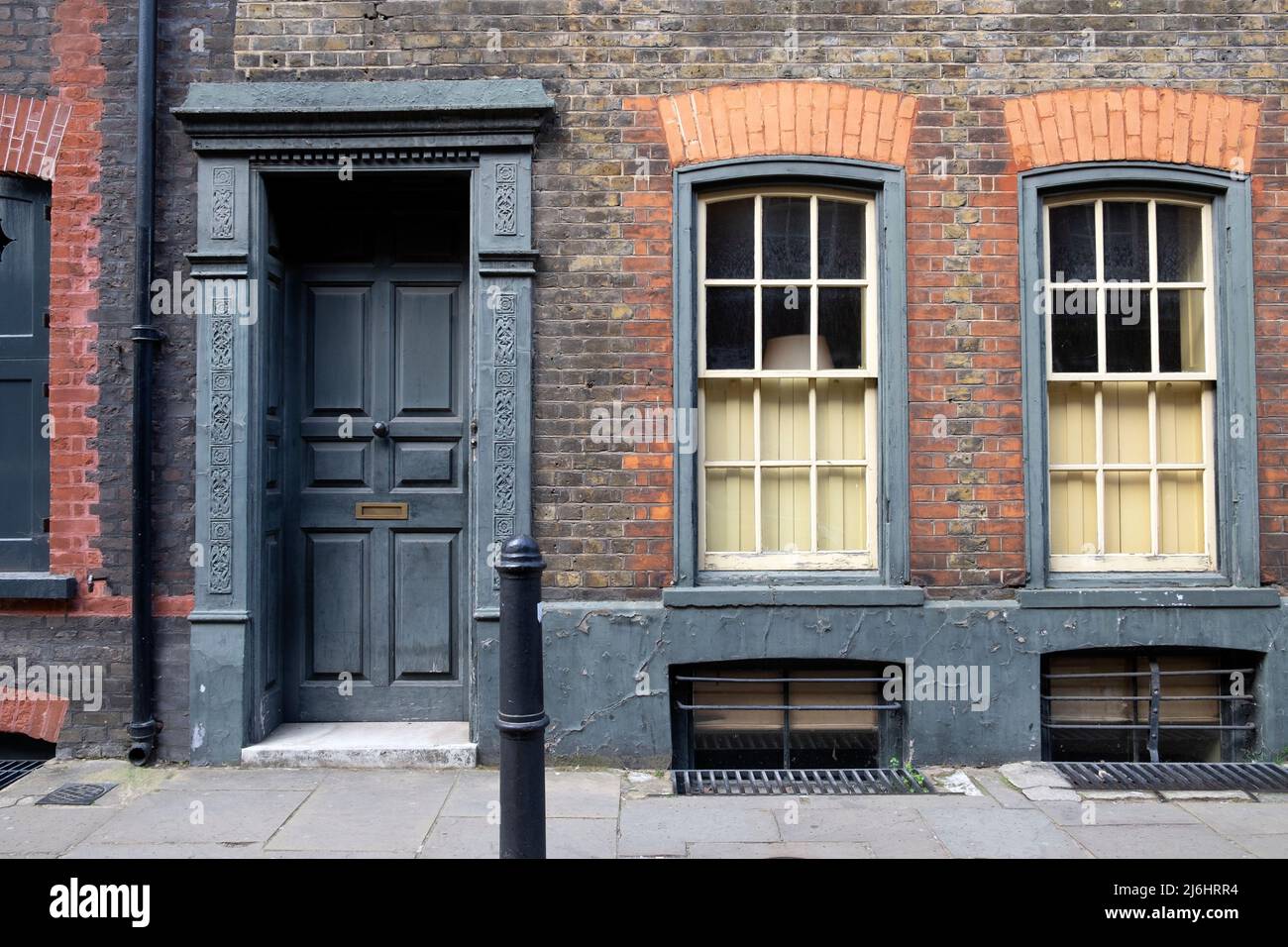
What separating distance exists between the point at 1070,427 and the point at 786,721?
2.27 metres

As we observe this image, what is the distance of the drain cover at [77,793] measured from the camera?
471 centimetres

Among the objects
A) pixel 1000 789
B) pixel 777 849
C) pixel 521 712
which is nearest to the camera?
pixel 521 712

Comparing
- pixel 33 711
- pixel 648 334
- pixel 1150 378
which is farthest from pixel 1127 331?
pixel 33 711

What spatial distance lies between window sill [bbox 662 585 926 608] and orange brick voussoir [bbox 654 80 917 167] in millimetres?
2298

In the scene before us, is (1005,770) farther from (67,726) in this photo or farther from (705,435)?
(67,726)

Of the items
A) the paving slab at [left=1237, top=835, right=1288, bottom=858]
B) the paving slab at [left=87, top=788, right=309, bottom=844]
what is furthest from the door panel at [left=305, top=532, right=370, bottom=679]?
the paving slab at [left=1237, top=835, right=1288, bottom=858]

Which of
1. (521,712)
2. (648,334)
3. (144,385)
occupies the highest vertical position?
(648,334)

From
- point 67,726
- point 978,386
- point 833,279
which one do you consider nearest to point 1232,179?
point 978,386

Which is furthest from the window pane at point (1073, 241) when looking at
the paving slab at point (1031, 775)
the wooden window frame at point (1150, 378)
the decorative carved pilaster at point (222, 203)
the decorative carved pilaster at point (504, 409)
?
the decorative carved pilaster at point (222, 203)

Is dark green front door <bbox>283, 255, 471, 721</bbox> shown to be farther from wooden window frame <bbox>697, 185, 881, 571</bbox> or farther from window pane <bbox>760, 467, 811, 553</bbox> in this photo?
window pane <bbox>760, 467, 811, 553</bbox>

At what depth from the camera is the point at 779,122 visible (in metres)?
5.33

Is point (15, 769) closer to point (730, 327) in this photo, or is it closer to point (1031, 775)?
point (730, 327)

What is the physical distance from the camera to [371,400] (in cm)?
571

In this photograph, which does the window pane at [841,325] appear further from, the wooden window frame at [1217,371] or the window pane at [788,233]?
the wooden window frame at [1217,371]
